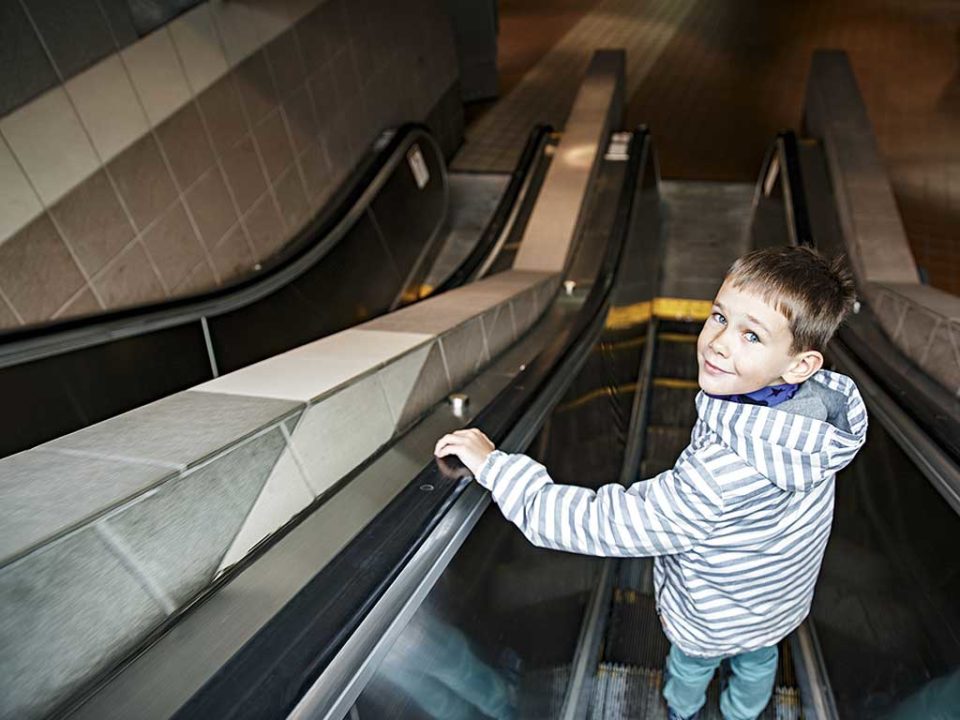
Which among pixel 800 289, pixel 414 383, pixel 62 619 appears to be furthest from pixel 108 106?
pixel 800 289

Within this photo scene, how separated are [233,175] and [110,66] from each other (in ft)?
3.34

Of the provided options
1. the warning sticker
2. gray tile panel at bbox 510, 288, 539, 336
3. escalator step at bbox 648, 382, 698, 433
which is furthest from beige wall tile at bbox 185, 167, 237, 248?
escalator step at bbox 648, 382, 698, 433

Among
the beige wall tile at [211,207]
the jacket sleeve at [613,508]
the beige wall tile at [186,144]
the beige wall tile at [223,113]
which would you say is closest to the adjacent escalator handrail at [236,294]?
the beige wall tile at [211,207]

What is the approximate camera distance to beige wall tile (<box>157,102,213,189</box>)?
3.49 m

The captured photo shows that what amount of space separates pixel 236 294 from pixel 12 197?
3.49ft

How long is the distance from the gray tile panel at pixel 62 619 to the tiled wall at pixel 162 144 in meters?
2.30

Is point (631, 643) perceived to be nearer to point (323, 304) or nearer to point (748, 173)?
point (323, 304)

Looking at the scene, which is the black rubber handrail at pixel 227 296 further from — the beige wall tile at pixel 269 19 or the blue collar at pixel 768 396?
the blue collar at pixel 768 396

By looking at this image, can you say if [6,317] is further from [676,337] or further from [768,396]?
[676,337]

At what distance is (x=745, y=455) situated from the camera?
108 cm

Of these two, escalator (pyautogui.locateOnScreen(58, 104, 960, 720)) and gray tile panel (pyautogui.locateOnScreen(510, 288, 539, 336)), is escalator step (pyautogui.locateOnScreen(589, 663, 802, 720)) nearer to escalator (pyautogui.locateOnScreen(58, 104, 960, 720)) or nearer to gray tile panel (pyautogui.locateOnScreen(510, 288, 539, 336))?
escalator (pyautogui.locateOnScreen(58, 104, 960, 720))

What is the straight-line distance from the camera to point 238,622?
0.92 m

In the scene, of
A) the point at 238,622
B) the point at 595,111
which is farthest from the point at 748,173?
the point at 238,622

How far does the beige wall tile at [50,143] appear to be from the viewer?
2674 millimetres
